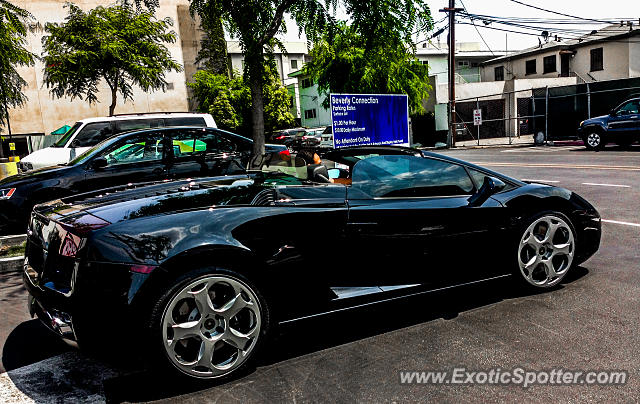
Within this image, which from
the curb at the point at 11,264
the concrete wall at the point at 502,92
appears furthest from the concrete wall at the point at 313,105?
the curb at the point at 11,264

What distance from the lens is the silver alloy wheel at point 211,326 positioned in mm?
2840

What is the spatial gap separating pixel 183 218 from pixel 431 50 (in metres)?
51.1

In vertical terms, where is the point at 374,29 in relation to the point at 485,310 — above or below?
above

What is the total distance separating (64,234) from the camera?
2941mm

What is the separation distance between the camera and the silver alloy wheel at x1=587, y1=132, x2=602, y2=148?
1804 cm

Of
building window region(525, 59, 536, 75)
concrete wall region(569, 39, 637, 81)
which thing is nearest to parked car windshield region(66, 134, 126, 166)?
concrete wall region(569, 39, 637, 81)

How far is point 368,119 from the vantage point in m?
10.1

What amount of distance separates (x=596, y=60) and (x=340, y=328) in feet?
142

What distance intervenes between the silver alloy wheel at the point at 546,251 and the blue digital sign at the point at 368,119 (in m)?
5.39

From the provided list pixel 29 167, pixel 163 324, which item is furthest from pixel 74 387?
pixel 29 167

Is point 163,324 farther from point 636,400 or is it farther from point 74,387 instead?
point 636,400

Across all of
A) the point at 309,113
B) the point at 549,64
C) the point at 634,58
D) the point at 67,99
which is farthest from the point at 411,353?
the point at 309,113

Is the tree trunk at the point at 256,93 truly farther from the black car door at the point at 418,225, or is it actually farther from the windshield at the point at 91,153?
the black car door at the point at 418,225

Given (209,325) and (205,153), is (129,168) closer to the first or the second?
(205,153)
